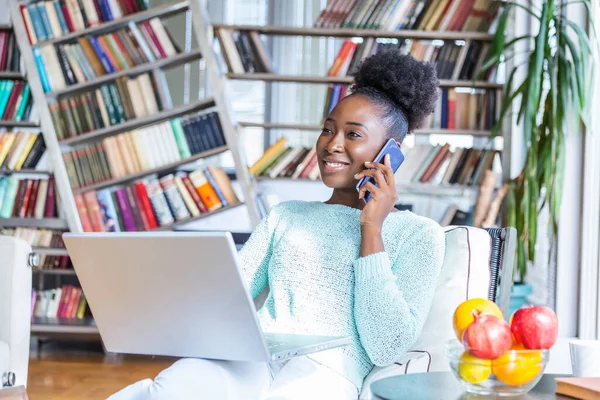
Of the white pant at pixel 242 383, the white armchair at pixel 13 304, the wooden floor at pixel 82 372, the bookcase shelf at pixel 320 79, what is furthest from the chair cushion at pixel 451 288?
the bookcase shelf at pixel 320 79

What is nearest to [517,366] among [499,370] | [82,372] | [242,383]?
[499,370]

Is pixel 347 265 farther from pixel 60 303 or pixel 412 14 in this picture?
pixel 60 303

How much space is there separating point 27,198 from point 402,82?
9.86 ft

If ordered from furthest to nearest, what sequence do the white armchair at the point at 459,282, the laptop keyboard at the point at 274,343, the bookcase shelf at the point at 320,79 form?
the bookcase shelf at the point at 320,79, the white armchair at the point at 459,282, the laptop keyboard at the point at 274,343

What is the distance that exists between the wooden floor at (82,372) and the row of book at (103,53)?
134 cm

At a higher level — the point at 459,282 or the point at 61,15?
the point at 61,15

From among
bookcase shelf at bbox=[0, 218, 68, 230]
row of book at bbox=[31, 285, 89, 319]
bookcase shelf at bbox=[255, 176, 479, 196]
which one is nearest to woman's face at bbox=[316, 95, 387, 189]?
bookcase shelf at bbox=[255, 176, 479, 196]

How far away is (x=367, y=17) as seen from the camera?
13.8ft

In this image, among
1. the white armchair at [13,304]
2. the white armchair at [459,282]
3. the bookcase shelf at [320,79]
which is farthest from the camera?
the bookcase shelf at [320,79]

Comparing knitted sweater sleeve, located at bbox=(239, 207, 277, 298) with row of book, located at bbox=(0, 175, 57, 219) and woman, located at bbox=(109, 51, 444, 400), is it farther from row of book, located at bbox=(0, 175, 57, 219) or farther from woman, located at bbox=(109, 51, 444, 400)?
row of book, located at bbox=(0, 175, 57, 219)

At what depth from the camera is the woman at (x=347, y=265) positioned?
1.52 meters

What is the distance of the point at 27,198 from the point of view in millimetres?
4387

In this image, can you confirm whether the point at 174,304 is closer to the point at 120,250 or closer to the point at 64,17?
the point at 120,250

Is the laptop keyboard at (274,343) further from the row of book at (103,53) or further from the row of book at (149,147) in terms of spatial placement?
the row of book at (103,53)
